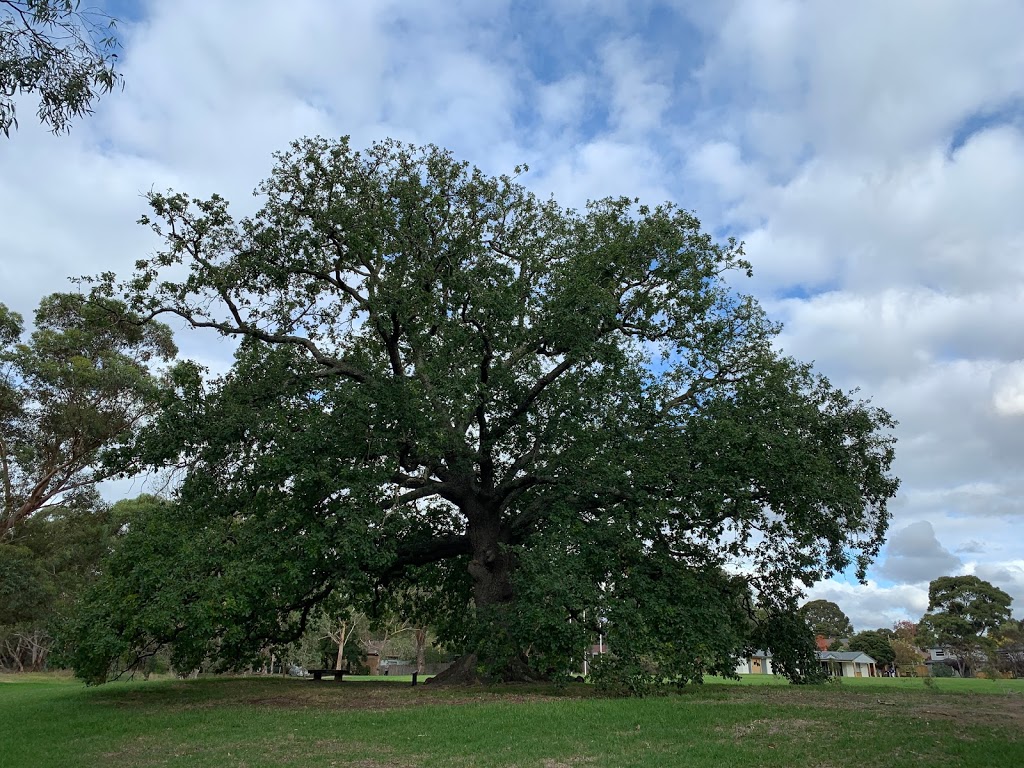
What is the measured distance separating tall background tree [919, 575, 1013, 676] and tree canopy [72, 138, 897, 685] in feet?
138

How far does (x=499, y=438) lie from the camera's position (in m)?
18.2

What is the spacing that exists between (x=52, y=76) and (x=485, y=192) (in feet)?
40.7

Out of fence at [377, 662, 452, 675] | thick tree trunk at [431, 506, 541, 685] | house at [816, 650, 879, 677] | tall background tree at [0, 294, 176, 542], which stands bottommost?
fence at [377, 662, 452, 675]

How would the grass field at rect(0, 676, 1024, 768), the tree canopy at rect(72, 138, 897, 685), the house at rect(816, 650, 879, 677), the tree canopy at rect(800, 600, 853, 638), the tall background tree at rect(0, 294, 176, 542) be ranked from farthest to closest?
the tree canopy at rect(800, 600, 853, 638) → the house at rect(816, 650, 879, 677) → the tall background tree at rect(0, 294, 176, 542) → the tree canopy at rect(72, 138, 897, 685) → the grass field at rect(0, 676, 1024, 768)

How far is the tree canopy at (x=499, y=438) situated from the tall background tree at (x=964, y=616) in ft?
138

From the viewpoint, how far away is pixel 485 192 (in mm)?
19078

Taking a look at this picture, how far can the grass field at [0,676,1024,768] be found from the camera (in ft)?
27.8

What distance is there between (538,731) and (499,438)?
347 inches

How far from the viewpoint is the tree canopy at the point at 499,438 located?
14.8m

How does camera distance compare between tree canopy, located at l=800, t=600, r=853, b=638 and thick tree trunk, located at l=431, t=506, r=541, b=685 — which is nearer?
thick tree trunk, located at l=431, t=506, r=541, b=685

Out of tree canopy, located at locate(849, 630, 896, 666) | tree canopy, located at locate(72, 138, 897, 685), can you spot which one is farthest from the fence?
tree canopy, located at locate(72, 138, 897, 685)

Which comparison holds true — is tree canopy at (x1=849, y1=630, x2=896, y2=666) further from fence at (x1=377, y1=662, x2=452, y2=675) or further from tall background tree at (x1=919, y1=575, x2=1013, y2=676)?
fence at (x1=377, y1=662, x2=452, y2=675)

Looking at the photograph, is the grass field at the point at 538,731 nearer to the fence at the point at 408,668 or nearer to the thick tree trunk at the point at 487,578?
the thick tree trunk at the point at 487,578

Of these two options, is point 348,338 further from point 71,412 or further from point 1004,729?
point 1004,729
